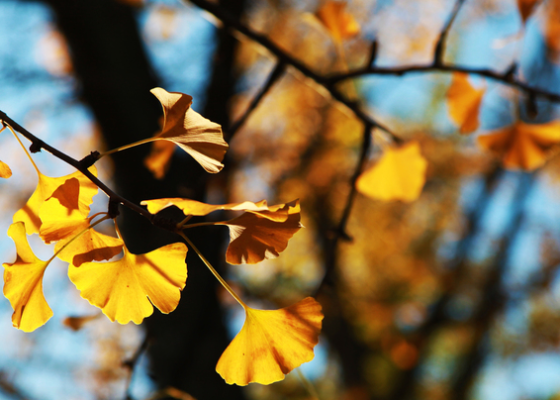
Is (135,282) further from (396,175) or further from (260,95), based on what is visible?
(396,175)

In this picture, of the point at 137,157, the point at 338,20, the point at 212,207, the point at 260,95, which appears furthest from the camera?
the point at 137,157

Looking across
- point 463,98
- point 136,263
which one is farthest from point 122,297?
point 463,98

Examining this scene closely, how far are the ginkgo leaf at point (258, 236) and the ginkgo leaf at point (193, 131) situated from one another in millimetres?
57

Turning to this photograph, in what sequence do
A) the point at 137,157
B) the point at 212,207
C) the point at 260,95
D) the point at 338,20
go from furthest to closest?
1. the point at 137,157
2. the point at 338,20
3. the point at 260,95
4. the point at 212,207

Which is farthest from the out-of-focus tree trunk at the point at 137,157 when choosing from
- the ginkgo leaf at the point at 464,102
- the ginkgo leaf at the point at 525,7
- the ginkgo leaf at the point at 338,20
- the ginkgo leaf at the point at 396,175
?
the ginkgo leaf at the point at 525,7

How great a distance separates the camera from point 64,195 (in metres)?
0.31

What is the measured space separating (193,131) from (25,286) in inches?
7.8

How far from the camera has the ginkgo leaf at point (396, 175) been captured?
741mm

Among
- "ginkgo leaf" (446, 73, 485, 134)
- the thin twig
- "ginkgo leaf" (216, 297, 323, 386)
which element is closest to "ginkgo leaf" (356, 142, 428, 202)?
"ginkgo leaf" (446, 73, 485, 134)

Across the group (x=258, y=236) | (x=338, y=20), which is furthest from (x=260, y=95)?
(x=258, y=236)

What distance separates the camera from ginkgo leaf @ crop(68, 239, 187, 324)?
0.33 m

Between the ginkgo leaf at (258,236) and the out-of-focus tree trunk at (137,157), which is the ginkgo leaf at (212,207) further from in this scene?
the out-of-focus tree trunk at (137,157)

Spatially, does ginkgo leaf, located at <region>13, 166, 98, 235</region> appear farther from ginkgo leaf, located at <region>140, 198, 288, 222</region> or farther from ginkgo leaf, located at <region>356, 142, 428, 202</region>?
ginkgo leaf, located at <region>356, 142, 428, 202</region>

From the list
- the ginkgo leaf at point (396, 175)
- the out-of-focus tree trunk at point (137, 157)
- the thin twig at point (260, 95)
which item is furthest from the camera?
the out-of-focus tree trunk at point (137, 157)
